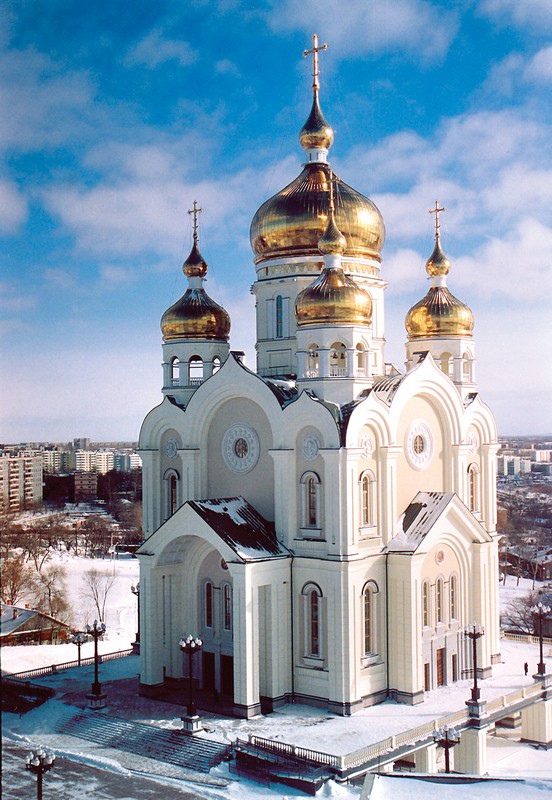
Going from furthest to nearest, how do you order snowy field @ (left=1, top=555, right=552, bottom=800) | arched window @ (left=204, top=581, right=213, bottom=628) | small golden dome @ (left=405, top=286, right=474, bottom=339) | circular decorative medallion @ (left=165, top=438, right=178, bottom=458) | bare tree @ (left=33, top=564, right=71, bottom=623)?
bare tree @ (left=33, top=564, right=71, bottom=623) < small golden dome @ (left=405, top=286, right=474, bottom=339) < circular decorative medallion @ (left=165, top=438, right=178, bottom=458) < arched window @ (left=204, top=581, right=213, bottom=628) < snowy field @ (left=1, top=555, right=552, bottom=800)

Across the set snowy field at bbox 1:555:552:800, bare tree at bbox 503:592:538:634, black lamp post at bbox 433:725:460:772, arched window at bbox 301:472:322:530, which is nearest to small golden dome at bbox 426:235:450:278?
arched window at bbox 301:472:322:530

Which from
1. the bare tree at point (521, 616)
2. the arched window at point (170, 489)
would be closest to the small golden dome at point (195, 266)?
the arched window at point (170, 489)

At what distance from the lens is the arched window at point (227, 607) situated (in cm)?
2127

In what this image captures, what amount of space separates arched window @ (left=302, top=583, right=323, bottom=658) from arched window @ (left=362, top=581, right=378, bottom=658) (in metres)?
1.05

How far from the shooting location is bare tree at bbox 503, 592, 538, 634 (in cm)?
3497

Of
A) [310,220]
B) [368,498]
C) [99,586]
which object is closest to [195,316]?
[310,220]

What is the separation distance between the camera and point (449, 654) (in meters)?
21.5

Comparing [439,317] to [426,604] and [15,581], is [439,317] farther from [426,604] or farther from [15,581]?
[15,581]

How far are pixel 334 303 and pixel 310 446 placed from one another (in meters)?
3.34

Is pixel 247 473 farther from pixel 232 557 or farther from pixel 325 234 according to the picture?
pixel 325 234

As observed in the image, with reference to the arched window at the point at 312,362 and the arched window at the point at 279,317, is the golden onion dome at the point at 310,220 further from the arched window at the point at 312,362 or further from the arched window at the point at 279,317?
the arched window at the point at 312,362

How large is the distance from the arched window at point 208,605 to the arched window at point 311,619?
2.69 m

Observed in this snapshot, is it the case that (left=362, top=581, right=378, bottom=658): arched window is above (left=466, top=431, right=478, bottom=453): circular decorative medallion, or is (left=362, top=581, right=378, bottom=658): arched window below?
below

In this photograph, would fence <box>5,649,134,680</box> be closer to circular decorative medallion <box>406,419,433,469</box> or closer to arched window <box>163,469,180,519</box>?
arched window <box>163,469,180,519</box>
